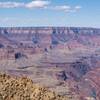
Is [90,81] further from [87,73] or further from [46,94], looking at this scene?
[46,94]

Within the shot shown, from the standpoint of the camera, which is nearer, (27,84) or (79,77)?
(27,84)

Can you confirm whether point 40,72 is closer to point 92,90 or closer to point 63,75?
point 63,75

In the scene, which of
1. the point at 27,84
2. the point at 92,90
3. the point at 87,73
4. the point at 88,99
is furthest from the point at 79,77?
the point at 27,84

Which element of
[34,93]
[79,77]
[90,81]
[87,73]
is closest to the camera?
[34,93]

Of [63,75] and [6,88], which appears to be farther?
[63,75]

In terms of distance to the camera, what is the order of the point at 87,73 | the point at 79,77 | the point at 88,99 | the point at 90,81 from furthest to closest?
the point at 87,73 < the point at 79,77 < the point at 90,81 < the point at 88,99

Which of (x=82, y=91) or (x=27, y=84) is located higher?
(x=27, y=84)

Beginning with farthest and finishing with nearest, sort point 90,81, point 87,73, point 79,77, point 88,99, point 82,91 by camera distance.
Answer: point 87,73 < point 79,77 < point 90,81 < point 82,91 < point 88,99

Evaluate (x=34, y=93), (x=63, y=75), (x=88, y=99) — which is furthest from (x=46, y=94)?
(x=63, y=75)

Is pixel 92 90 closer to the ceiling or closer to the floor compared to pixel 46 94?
closer to the floor
